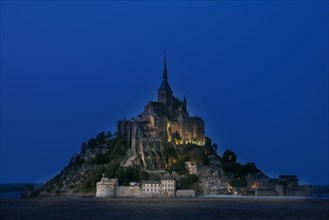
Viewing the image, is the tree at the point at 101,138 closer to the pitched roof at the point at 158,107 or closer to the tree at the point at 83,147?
the tree at the point at 83,147

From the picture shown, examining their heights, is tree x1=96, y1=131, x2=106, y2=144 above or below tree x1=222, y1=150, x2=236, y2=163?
above

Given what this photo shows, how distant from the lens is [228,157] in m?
140

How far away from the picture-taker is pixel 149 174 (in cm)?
12362

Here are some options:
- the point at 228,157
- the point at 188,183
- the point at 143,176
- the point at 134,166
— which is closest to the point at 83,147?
the point at 134,166

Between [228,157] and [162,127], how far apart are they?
17.9 meters

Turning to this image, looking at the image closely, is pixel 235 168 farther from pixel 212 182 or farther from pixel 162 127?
pixel 162 127

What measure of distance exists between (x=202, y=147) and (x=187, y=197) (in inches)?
956

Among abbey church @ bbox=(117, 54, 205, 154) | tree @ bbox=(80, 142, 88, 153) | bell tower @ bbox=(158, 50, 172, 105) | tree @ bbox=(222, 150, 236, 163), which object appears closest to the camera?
abbey church @ bbox=(117, 54, 205, 154)

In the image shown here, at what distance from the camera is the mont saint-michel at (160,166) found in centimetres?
11988

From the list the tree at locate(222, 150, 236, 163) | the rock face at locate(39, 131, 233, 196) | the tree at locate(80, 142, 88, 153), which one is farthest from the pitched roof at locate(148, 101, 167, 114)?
the tree at locate(80, 142, 88, 153)

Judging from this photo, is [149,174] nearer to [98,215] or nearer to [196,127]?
[196,127]

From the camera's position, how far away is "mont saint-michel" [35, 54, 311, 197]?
120m

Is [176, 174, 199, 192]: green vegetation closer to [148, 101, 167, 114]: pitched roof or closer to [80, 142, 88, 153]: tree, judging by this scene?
[148, 101, 167, 114]: pitched roof

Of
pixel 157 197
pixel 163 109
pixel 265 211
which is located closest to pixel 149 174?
pixel 157 197
